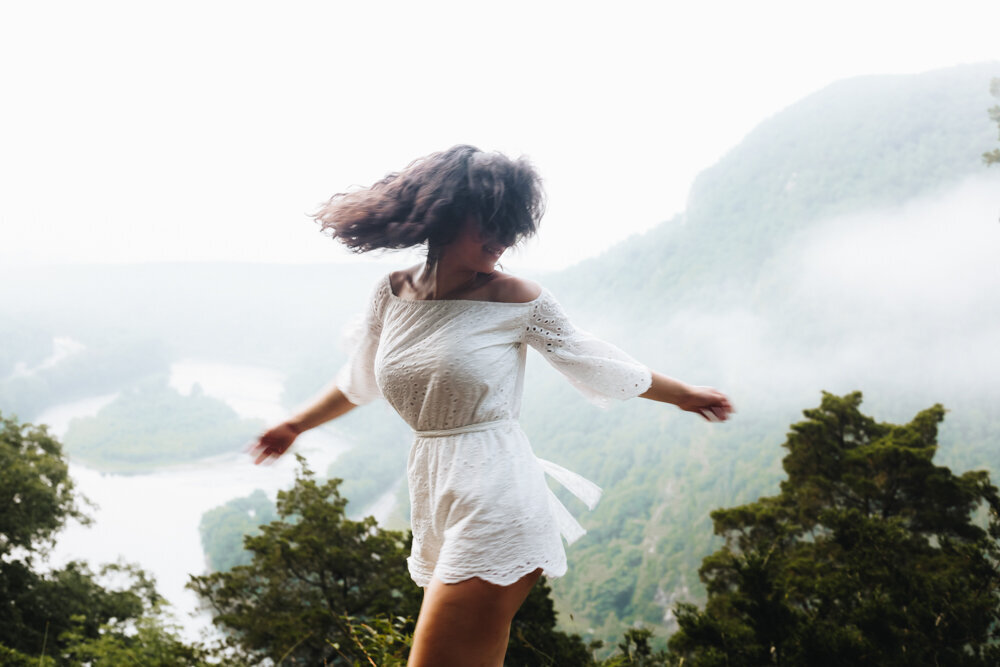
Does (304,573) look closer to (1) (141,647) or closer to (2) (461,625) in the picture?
(1) (141,647)

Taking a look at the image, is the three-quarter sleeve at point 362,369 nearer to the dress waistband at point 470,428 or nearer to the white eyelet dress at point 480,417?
the white eyelet dress at point 480,417

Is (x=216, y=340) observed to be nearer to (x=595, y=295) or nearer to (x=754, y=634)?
(x=595, y=295)

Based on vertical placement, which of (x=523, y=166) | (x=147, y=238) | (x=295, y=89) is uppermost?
(x=295, y=89)

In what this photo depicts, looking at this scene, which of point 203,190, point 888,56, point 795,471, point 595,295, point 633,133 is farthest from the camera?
point 633,133

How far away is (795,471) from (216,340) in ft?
171

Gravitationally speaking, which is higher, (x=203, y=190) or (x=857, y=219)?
(x=203, y=190)

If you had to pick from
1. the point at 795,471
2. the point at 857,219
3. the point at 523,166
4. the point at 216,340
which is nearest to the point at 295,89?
the point at 216,340

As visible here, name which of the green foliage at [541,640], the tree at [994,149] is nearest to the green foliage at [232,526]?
the green foliage at [541,640]

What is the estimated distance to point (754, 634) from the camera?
226 cm

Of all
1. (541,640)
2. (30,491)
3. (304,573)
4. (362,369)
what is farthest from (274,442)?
(30,491)

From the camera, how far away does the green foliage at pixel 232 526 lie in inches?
1105

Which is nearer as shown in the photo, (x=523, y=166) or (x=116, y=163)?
(x=523, y=166)

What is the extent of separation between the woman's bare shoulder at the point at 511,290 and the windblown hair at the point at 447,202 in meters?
0.07

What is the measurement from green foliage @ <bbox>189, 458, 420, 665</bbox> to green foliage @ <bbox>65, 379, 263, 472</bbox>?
36879 mm
